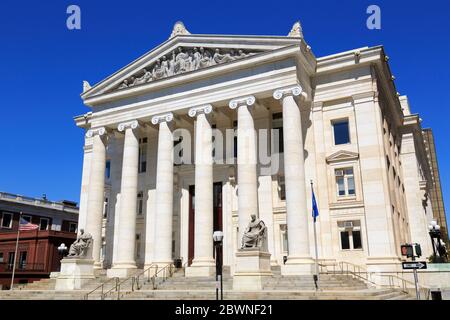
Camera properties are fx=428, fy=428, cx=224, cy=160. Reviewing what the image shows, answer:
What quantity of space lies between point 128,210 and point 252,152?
11920 mm

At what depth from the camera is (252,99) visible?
105 feet

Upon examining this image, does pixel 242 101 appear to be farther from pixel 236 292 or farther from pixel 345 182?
pixel 236 292

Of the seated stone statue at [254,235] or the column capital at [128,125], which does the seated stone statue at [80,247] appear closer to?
the column capital at [128,125]

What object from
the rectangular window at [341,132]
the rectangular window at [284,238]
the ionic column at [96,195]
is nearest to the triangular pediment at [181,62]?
the ionic column at [96,195]

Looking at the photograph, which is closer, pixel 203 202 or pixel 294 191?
pixel 294 191

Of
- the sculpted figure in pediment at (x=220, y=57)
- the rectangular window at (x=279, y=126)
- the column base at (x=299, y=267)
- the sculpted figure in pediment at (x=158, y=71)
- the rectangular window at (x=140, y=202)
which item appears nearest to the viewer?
the column base at (x=299, y=267)

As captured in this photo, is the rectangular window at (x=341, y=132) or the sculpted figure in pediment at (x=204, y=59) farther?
the sculpted figure in pediment at (x=204, y=59)

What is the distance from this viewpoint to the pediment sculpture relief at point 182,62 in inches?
1335

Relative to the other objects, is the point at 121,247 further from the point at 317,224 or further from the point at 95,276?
the point at 317,224

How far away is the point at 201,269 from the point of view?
30.7m

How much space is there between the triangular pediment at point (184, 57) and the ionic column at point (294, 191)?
407cm

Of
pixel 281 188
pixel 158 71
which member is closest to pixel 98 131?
pixel 158 71
